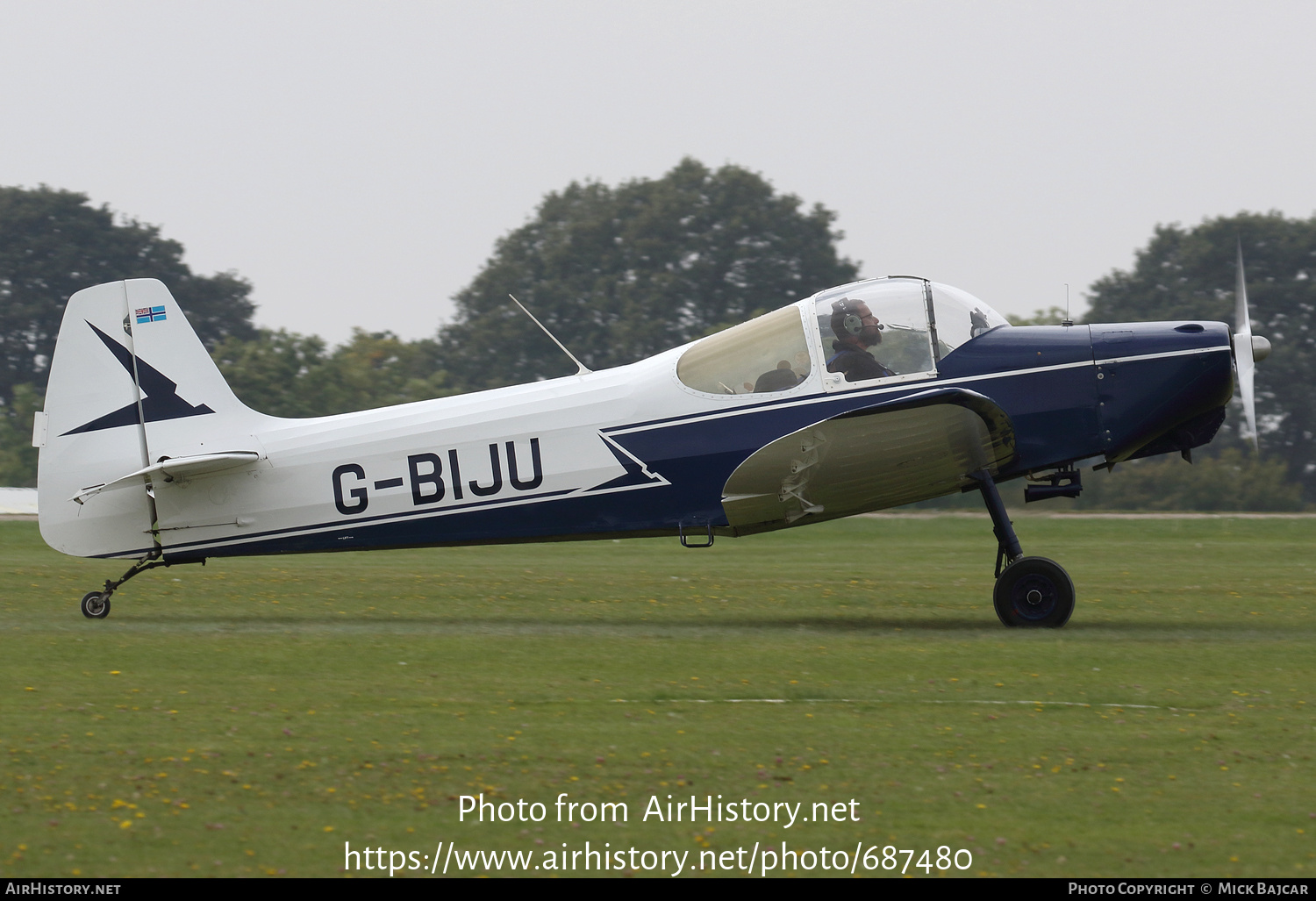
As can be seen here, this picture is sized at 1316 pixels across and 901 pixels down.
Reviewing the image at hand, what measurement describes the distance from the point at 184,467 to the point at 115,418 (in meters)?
0.93

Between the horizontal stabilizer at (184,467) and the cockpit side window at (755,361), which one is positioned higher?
the cockpit side window at (755,361)

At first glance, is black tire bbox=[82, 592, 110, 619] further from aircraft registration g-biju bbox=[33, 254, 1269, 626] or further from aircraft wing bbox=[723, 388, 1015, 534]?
aircraft wing bbox=[723, 388, 1015, 534]

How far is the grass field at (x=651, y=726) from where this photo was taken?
5.66 m

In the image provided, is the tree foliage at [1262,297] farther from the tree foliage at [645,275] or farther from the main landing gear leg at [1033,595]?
the main landing gear leg at [1033,595]

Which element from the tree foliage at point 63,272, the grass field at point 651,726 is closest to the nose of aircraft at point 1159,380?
the grass field at point 651,726

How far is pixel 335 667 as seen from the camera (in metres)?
9.70

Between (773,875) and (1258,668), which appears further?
(1258,668)

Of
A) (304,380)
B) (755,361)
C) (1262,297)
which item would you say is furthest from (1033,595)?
(1262,297)

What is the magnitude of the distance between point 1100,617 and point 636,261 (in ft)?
189

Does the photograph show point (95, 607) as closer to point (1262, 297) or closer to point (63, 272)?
point (1262, 297)

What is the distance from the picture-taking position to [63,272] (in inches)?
2616

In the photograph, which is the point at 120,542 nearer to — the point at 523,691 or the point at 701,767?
the point at 523,691

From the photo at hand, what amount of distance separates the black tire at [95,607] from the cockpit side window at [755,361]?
18.6ft

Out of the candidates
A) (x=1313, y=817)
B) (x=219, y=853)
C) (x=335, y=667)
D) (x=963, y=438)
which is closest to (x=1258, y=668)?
(x=963, y=438)
